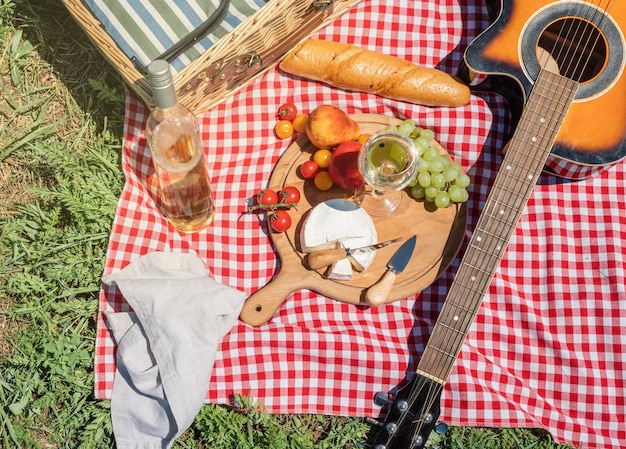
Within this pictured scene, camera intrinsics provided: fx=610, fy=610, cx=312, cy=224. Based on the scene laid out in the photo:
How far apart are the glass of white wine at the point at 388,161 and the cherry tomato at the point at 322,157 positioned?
0.20 metres

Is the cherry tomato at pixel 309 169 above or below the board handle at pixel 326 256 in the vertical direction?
above

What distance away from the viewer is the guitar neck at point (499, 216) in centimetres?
237

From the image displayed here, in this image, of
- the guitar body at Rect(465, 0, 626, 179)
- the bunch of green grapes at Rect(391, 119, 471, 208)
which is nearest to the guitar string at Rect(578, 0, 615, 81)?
the guitar body at Rect(465, 0, 626, 179)

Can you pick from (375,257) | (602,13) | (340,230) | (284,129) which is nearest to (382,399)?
(375,257)

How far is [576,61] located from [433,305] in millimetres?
1203

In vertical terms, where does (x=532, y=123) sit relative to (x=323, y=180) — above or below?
above

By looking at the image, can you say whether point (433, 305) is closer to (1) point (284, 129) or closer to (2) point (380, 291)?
(2) point (380, 291)

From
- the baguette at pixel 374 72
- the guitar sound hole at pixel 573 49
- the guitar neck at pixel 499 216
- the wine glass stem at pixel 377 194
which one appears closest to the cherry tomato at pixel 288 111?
the baguette at pixel 374 72

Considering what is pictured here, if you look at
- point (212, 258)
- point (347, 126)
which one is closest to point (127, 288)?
point (212, 258)

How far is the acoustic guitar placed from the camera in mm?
2369

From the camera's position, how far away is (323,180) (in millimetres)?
2529

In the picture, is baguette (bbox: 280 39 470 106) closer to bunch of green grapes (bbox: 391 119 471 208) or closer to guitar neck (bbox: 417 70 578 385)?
bunch of green grapes (bbox: 391 119 471 208)

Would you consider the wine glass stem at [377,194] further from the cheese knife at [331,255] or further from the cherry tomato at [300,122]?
the cherry tomato at [300,122]

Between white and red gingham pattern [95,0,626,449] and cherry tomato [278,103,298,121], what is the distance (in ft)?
0.26
